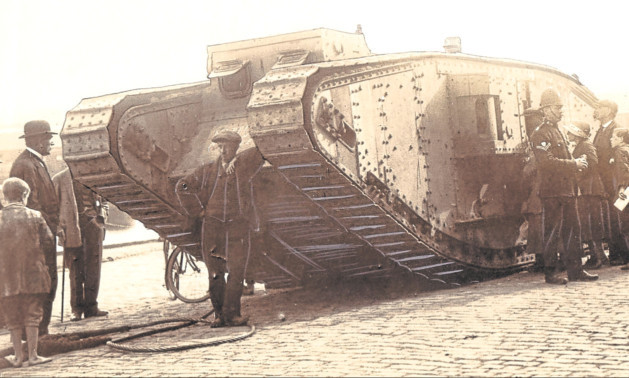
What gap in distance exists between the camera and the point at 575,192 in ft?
36.5

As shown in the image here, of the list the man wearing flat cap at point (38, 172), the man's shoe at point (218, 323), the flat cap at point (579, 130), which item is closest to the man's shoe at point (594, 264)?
the flat cap at point (579, 130)

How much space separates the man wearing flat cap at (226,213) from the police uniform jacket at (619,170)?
515 centimetres

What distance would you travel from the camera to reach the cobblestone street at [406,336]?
6.97 meters

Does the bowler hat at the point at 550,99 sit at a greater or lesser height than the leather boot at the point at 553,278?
greater

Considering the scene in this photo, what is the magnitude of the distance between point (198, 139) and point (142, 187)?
0.86 metres

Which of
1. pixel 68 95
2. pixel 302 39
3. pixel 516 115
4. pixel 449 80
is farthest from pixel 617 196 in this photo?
pixel 68 95

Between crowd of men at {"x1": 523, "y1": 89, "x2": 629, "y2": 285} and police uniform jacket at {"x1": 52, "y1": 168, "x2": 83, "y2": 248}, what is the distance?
16.8 feet

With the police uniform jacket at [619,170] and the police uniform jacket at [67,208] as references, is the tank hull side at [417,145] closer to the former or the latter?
the police uniform jacket at [619,170]

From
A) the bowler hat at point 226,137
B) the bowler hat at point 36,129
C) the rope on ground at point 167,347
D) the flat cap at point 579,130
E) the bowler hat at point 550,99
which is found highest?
the bowler hat at point 36,129

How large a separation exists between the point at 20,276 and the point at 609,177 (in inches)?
298

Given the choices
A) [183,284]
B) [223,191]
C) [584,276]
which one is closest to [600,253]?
[584,276]

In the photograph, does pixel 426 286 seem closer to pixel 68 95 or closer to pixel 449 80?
pixel 449 80

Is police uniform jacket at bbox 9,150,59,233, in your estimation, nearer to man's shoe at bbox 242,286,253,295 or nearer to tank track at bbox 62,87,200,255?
tank track at bbox 62,87,200,255

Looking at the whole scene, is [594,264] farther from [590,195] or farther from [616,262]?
[590,195]
